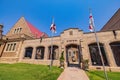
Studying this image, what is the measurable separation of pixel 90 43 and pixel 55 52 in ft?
28.9

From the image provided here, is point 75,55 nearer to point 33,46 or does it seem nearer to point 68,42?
point 68,42

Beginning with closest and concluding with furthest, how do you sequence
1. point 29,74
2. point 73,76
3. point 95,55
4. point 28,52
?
point 73,76, point 29,74, point 95,55, point 28,52

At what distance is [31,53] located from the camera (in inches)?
960

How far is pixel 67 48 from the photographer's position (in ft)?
68.9

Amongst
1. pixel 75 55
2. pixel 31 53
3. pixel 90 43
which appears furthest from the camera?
pixel 75 55

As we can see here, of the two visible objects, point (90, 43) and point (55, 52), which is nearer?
point (90, 43)

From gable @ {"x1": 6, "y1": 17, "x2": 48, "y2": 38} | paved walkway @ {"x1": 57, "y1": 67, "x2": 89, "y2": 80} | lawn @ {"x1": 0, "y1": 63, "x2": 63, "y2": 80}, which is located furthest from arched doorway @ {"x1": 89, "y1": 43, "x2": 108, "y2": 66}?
A: gable @ {"x1": 6, "y1": 17, "x2": 48, "y2": 38}

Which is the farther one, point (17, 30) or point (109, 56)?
point (17, 30)

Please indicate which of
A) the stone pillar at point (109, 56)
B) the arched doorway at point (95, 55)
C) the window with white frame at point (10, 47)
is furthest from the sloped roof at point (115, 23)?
the window with white frame at point (10, 47)

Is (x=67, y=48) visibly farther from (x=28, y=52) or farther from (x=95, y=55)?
(x=28, y=52)

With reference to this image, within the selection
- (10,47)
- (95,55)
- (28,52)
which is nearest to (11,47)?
(10,47)

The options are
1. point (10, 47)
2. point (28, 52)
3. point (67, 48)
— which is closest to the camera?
point (67, 48)

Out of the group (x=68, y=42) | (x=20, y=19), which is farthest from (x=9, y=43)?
(x=68, y=42)

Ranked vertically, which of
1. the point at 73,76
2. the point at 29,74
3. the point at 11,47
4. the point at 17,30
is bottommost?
the point at 73,76
